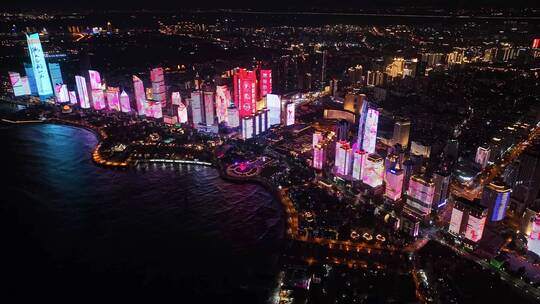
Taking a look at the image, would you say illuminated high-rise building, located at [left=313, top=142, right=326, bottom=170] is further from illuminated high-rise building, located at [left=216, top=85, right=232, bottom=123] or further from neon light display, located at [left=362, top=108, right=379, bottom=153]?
illuminated high-rise building, located at [left=216, top=85, right=232, bottom=123]

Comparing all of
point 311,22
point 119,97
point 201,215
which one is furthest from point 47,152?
point 311,22

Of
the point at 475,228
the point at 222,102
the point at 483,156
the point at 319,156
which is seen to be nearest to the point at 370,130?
the point at 319,156

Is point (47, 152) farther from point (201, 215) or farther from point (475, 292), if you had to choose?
point (475, 292)

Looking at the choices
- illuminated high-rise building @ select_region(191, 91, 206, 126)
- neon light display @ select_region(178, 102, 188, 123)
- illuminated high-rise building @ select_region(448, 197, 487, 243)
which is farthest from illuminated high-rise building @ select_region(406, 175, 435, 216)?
neon light display @ select_region(178, 102, 188, 123)

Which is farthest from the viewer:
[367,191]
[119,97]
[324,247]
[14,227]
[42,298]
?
[119,97]

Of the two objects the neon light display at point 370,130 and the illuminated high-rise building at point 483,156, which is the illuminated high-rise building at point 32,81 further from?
the illuminated high-rise building at point 483,156

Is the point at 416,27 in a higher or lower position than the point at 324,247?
higher
